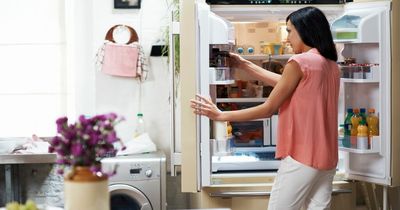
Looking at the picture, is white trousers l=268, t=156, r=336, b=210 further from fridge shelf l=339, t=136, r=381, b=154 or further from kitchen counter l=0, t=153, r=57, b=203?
kitchen counter l=0, t=153, r=57, b=203

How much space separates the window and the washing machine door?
3.16 ft

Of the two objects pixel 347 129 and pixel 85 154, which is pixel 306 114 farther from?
pixel 85 154

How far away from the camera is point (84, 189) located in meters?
1.62

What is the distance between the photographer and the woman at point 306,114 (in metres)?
2.67

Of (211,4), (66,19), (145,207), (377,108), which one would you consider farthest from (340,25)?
(66,19)

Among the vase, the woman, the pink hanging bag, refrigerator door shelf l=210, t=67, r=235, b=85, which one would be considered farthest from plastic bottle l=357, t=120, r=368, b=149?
the vase

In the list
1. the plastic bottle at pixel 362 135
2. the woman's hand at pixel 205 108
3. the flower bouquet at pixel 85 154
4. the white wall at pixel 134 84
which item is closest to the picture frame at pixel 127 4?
the white wall at pixel 134 84

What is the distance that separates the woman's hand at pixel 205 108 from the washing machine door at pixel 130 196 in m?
1.02

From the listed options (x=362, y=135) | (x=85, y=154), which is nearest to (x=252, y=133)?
(x=362, y=135)

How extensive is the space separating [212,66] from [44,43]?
1767 mm

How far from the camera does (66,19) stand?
435 centimetres

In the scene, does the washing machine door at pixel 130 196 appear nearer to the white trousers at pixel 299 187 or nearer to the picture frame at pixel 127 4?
the white trousers at pixel 299 187

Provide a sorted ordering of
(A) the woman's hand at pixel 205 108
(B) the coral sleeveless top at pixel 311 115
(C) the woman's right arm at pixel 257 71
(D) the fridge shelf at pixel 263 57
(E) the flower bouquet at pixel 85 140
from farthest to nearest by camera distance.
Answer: (D) the fridge shelf at pixel 263 57
(C) the woman's right arm at pixel 257 71
(A) the woman's hand at pixel 205 108
(B) the coral sleeveless top at pixel 311 115
(E) the flower bouquet at pixel 85 140

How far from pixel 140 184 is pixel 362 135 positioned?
149 cm
